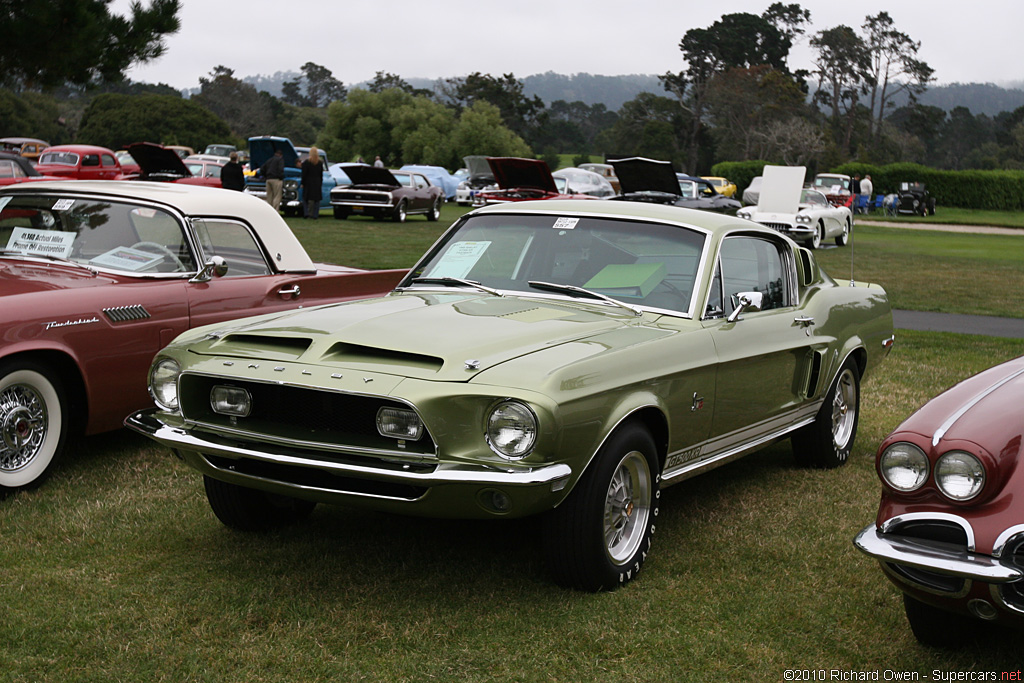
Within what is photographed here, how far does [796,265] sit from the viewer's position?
19.2ft

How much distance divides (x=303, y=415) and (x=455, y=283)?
4.61 feet

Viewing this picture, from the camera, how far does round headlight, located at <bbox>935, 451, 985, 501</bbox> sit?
2.99 m

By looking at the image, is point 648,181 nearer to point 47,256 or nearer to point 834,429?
point 834,429

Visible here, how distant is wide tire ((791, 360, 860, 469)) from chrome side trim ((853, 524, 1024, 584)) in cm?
257

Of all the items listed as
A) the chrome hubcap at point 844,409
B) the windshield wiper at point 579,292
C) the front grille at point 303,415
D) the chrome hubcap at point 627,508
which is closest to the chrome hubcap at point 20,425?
the front grille at point 303,415

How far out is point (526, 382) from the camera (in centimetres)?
354

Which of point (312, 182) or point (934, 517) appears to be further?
point (312, 182)

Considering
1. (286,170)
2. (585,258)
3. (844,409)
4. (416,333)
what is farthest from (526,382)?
(286,170)

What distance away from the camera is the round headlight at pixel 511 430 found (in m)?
3.50

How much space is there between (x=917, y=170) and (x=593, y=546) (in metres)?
52.6

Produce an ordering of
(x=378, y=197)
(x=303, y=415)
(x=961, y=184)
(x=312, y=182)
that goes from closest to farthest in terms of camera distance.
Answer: (x=303, y=415) → (x=312, y=182) → (x=378, y=197) → (x=961, y=184)

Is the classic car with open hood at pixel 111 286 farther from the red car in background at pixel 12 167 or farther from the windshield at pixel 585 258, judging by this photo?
the red car in background at pixel 12 167

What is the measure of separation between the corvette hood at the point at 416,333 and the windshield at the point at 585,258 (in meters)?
0.25

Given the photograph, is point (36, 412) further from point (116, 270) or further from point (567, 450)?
point (567, 450)
